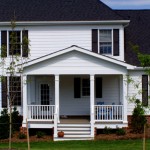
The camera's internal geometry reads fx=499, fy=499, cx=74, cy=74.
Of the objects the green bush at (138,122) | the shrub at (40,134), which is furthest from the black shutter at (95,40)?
the shrub at (40,134)

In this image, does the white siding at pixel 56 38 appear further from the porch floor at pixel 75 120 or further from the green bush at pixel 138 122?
the porch floor at pixel 75 120

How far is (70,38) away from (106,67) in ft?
10.8

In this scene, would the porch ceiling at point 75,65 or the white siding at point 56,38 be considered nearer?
the porch ceiling at point 75,65

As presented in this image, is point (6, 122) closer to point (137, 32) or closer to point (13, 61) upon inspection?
point (13, 61)

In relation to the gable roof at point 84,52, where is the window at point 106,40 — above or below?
above

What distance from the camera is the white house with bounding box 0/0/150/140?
27156mm

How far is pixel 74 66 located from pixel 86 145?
529 cm

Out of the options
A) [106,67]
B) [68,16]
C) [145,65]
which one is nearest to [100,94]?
[106,67]

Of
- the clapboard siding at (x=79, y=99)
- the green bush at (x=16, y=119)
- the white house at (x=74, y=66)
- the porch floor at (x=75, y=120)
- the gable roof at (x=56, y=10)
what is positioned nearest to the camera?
the white house at (x=74, y=66)

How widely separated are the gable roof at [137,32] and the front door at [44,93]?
5050mm

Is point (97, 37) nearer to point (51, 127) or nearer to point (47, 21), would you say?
point (47, 21)

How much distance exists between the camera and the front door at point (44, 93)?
2973cm

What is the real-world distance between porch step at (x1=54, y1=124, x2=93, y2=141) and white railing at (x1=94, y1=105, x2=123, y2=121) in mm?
1113

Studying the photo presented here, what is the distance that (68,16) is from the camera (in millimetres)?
29359
